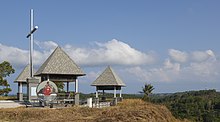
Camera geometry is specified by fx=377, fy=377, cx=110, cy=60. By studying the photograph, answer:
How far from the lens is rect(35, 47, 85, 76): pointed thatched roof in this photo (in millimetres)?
27250

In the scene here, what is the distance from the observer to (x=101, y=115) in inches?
666

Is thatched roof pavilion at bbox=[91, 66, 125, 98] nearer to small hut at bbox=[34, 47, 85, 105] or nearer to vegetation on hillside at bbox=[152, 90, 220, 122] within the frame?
vegetation on hillside at bbox=[152, 90, 220, 122]

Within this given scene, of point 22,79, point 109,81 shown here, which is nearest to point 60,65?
point 109,81

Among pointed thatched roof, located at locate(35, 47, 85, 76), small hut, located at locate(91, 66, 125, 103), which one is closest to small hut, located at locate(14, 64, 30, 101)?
small hut, located at locate(91, 66, 125, 103)

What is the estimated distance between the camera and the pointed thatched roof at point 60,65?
2725 centimetres

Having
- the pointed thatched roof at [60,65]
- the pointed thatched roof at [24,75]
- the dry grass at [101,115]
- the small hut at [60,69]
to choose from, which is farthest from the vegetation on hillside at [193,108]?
the pointed thatched roof at [24,75]

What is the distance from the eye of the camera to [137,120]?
13.7 metres

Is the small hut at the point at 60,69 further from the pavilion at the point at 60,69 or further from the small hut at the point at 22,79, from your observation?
the small hut at the point at 22,79

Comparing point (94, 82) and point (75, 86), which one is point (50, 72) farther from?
point (94, 82)

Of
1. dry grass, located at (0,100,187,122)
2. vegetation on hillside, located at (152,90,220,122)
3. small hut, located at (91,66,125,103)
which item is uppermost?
small hut, located at (91,66,125,103)

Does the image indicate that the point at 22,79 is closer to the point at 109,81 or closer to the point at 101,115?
the point at 109,81

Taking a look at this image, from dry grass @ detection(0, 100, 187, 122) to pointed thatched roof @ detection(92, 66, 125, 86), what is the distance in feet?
42.9

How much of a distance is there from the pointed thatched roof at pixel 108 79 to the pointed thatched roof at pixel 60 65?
5.23 meters

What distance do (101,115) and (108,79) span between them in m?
16.1
